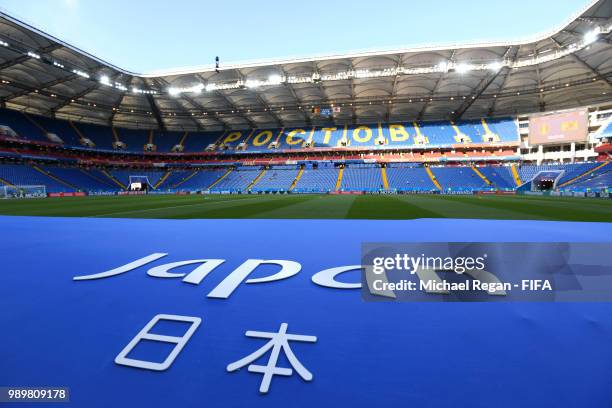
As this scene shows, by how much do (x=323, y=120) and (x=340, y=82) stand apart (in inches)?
715

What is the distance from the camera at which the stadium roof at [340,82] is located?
32.9 metres

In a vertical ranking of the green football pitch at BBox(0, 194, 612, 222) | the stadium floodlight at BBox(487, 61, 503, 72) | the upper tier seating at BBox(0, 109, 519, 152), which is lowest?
the green football pitch at BBox(0, 194, 612, 222)

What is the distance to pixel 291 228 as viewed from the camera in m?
8.90

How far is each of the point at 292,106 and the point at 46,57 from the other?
114 feet

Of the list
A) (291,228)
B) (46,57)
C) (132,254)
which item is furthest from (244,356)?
(46,57)

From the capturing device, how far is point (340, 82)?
43.3 meters

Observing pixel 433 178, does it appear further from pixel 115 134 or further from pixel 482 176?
pixel 115 134

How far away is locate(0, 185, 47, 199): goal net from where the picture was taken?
3630cm

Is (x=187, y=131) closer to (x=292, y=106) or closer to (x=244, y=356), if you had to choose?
(x=292, y=106)

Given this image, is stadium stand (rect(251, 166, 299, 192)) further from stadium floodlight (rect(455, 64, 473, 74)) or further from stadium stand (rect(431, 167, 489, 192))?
stadium floodlight (rect(455, 64, 473, 74))

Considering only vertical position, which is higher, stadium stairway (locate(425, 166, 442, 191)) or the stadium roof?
the stadium roof

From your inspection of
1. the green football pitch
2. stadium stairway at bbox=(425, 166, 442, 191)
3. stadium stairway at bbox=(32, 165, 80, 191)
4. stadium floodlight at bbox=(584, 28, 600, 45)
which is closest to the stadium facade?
stadium floodlight at bbox=(584, 28, 600, 45)

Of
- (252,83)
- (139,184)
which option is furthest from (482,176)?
(139,184)

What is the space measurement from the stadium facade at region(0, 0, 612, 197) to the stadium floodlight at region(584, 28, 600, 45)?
4.7 inches
